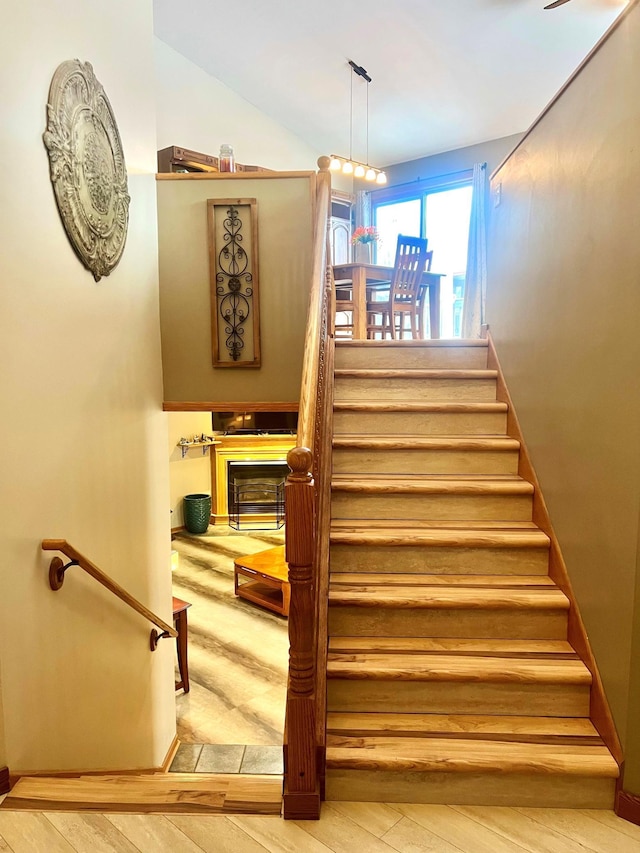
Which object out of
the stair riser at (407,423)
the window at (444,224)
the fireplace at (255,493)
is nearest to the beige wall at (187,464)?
the fireplace at (255,493)

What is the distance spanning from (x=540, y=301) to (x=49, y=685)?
8.05 ft

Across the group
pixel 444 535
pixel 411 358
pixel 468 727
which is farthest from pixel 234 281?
pixel 468 727

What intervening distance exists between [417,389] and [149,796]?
2.21 m

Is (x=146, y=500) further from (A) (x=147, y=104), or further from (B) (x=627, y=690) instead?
(B) (x=627, y=690)

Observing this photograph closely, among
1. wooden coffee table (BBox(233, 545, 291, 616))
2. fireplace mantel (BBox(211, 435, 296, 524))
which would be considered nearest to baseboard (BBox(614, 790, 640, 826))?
wooden coffee table (BBox(233, 545, 291, 616))

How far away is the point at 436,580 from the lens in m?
2.29

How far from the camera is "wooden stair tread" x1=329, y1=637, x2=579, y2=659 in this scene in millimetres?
2061

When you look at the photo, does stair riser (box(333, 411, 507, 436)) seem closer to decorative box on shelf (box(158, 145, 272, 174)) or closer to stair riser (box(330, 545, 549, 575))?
stair riser (box(330, 545, 549, 575))

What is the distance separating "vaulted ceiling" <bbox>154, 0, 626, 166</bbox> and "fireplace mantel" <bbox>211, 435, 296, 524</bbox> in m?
3.98

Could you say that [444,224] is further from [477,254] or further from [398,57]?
[398,57]

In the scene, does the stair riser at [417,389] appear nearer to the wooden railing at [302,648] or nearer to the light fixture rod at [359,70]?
the wooden railing at [302,648]

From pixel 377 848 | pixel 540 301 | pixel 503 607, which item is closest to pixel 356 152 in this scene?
pixel 540 301

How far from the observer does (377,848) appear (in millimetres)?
1546

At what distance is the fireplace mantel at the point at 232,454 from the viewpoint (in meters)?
7.57
